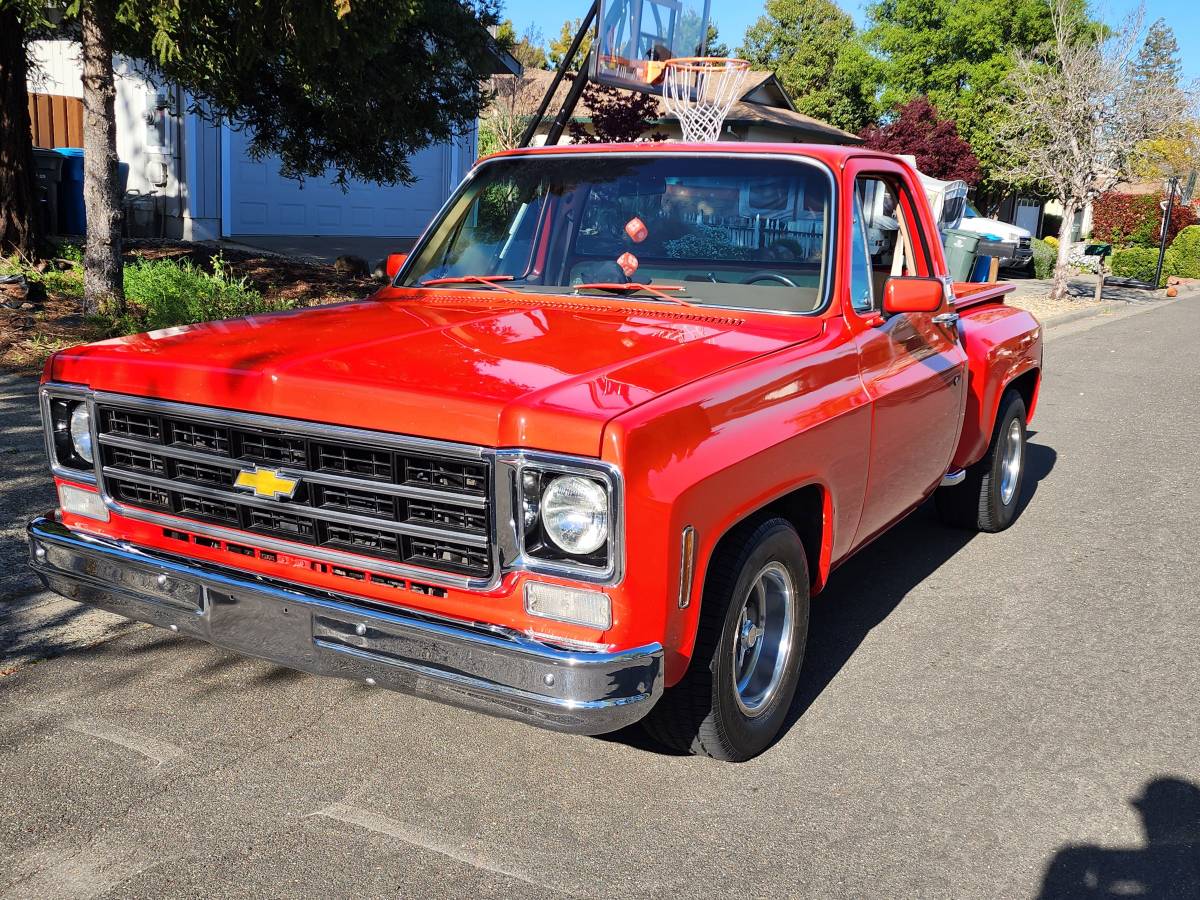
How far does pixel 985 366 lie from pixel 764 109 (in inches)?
1325

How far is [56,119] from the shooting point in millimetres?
18234

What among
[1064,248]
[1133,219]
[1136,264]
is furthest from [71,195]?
[1133,219]

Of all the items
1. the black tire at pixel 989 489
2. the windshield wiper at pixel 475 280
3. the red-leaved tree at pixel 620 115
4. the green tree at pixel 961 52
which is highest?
the green tree at pixel 961 52

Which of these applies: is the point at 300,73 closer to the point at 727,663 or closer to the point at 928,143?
the point at 727,663

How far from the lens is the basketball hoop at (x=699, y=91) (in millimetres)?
14586

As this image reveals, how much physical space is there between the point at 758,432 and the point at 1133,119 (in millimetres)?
22013

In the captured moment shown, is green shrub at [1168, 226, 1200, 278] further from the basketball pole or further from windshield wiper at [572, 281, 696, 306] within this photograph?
windshield wiper at [572, 281, 696, 306]

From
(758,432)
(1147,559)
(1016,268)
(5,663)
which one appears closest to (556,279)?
(758,432)

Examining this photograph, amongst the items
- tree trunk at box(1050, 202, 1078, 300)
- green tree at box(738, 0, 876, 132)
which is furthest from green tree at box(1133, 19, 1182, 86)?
green tree at box(738, 0, 876, 132)

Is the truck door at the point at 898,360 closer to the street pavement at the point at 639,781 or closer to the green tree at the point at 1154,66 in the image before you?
the street pavement at the point at 639,781

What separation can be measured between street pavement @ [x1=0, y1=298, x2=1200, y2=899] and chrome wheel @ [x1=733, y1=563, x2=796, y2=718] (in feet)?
0.75

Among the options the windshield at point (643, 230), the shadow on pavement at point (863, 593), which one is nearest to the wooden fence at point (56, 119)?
the windshield at point (643, 230)

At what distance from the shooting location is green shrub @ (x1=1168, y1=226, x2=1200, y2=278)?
123 feet

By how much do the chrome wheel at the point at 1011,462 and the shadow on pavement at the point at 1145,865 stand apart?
3060 mm
